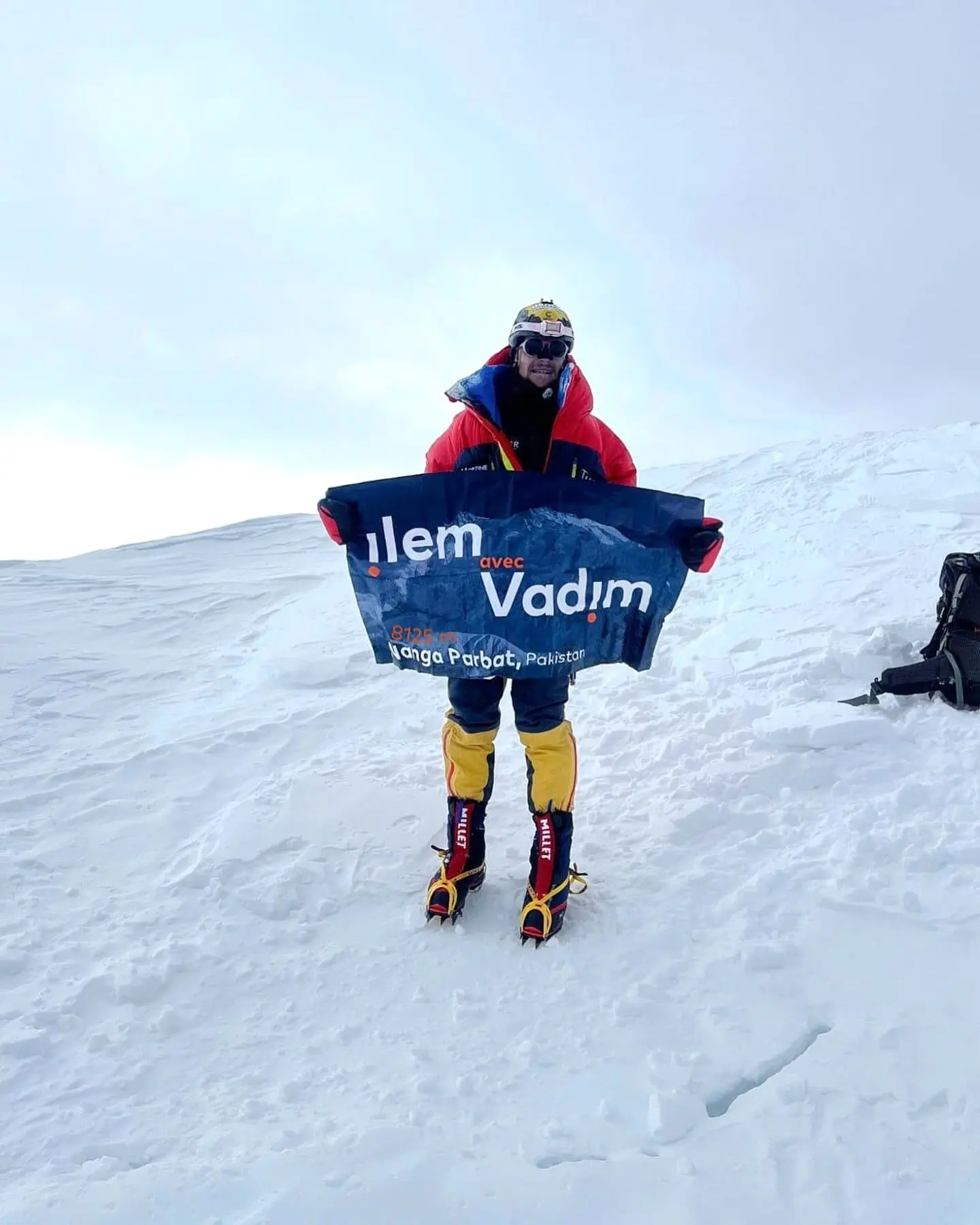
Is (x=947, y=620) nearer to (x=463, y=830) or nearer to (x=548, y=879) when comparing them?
(x=548, y=879)

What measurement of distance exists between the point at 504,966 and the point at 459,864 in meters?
0.48

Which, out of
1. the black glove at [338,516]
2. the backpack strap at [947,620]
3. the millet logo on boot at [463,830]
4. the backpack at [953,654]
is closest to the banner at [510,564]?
the black glove at [338,516]

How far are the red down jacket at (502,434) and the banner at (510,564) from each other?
0.34ft

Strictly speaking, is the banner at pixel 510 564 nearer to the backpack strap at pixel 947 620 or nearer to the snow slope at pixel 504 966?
the snow slope at pixel 504 966

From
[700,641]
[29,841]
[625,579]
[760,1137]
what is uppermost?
[625,579]

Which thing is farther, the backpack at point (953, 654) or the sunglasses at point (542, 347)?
the backpack at point (953, 654)

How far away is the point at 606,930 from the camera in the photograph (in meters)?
3.02

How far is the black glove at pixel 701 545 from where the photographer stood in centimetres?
320

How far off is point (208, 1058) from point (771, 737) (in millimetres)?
3002

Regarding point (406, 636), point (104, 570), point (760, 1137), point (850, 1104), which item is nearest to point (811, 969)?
point (850, 1104)

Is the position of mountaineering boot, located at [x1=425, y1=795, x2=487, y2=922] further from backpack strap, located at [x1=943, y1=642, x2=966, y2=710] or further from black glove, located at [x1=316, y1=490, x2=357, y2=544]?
backpack strap, located at [x1=943, y1=642, x2=966, y2=710]

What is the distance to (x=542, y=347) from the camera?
Result: 10.2 feet

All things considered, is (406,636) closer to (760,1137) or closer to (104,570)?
(760,1137)

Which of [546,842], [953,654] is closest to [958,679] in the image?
[953,654]
